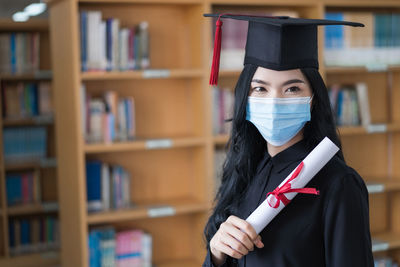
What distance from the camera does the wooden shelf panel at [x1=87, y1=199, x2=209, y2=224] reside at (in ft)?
10.8

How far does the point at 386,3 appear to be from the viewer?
154 inches

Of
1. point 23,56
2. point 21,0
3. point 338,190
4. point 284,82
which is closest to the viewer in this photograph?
point 338,190

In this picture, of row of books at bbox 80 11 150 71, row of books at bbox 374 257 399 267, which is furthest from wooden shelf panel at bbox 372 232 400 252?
row of books at bbox 80 11 150 71

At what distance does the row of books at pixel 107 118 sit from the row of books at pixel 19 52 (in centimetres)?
198

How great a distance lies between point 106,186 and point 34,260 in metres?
1.98

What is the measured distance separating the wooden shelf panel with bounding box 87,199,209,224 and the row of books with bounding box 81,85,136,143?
1.46 ft

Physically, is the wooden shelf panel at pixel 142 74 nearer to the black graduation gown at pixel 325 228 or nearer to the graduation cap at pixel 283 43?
the graduation cap at pixel 283 43

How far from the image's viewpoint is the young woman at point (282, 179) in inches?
47.6

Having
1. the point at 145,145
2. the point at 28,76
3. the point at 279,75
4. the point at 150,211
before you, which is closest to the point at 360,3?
the point at 145,145

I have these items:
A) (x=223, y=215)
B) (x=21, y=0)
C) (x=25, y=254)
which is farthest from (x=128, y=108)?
(x=21, y=0)

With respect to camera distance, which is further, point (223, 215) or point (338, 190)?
point (223, 215)

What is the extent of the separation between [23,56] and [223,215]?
13.4 feet

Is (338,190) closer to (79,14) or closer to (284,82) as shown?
(284,82)

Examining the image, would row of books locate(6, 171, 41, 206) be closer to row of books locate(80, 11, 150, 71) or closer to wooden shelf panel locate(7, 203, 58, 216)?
wooden shelf panel locate(7, 203, 58, 216)
